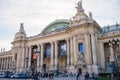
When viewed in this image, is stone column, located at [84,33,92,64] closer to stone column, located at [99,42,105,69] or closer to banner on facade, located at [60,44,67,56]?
stone column, located at [99,42,105,69]

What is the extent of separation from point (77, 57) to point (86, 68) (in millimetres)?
4378

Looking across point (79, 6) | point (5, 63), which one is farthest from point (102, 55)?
point (5, 63)

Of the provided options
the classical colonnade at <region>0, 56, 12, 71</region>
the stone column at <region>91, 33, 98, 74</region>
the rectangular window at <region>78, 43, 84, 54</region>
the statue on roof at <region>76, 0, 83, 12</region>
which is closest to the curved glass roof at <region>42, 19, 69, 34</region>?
the statue on roof at <region>76, 0, 83, 12</region>

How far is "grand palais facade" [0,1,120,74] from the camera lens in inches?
1734

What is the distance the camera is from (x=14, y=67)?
2461 inches

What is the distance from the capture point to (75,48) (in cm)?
4669

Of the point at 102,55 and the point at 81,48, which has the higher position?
the point at 81,48

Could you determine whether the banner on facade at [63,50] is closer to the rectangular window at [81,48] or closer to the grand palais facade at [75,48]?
the grand palais facade at [75,48]

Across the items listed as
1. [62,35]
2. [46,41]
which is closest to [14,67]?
[46,41]

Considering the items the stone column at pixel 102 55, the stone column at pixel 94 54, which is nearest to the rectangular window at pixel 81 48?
the stone column at pixel 94 54

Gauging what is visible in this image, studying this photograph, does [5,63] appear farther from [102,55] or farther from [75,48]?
[102,55]

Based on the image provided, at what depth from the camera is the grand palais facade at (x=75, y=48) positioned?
1734 inches

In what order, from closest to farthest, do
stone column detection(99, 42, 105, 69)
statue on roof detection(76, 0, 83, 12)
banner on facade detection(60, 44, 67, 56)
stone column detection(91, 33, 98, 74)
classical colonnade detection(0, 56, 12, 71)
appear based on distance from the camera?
stone column detection(91, 33, 98, 74)
stone column detection(99, 42, 105, 69)
statue on roof detection(76, 0, 83, 12)
banner on facade detection(60, 44, 67, 56)
classical colonnade detection(0, 56, 12, 71)

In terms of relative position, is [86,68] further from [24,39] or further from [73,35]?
[24,39]
